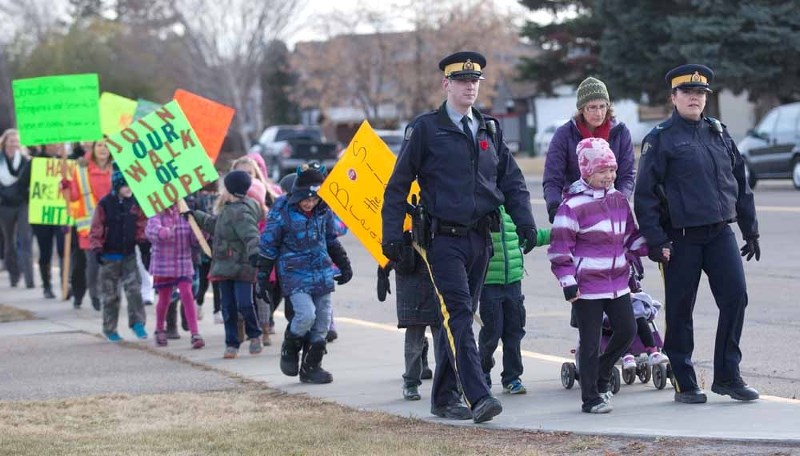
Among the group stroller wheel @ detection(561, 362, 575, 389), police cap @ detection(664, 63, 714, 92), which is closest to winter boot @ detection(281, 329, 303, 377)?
stroller wheel @ detection(561, 362, 575, 389)

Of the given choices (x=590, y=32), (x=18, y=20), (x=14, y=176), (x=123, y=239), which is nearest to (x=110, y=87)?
(x=18, y=20)

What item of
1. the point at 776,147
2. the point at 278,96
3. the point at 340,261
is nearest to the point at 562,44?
the point at 776,147

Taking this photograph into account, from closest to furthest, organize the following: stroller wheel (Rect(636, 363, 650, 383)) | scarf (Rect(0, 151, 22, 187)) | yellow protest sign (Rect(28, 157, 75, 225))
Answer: stroller wheel (Rect(636, 363, 650, 383))
yellow protest sign (Rect(28, 157, 75, 225))
scarf (Rect(0, 151, 22, 187))

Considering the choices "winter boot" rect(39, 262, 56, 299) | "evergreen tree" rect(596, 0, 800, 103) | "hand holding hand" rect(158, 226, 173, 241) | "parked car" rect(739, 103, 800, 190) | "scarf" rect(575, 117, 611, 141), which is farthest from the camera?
"evergreen tree" rect(596, 0, 800, 103)

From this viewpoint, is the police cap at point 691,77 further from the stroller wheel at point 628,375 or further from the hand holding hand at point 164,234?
the hand holding hand at point 164,234

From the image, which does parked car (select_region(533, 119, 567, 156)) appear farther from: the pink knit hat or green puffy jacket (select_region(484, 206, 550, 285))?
the pink knit hat

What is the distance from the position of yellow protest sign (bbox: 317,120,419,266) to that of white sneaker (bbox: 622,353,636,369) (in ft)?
5.53

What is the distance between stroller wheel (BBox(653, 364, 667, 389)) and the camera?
8.52 m

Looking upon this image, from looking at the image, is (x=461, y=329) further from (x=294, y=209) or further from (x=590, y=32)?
(x=590, y=32)

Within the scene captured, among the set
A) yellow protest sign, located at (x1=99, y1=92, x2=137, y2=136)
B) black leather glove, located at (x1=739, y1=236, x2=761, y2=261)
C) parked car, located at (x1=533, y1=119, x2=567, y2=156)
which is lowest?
black leather glove, located at (x1=739, y1=236, x2=761, y2=261)

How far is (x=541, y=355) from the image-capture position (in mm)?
10461

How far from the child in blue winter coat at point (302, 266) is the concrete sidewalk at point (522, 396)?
0.80 feet

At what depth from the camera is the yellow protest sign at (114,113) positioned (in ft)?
53.4

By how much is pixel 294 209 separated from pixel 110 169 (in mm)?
5186
